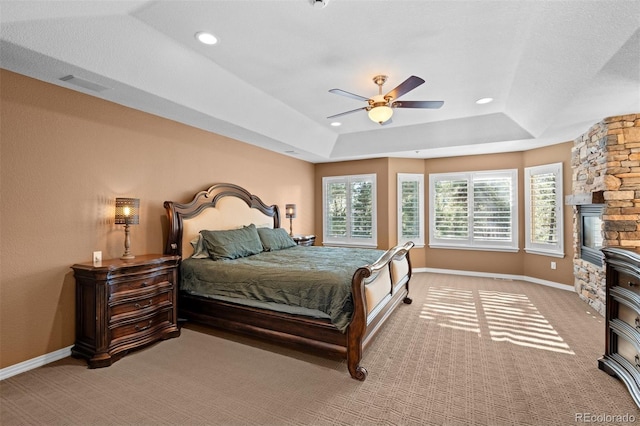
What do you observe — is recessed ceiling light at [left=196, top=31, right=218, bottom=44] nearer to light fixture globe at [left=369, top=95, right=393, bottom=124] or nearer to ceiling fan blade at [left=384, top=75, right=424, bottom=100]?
light fixture globe at [left=369, top=95, right=393, bottom=124]

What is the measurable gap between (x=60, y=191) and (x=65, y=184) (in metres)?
0.08

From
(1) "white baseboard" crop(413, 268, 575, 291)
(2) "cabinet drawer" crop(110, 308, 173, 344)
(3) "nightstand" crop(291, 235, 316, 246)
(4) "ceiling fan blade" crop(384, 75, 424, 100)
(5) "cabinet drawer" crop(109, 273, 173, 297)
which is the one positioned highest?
(4) "ceiling fan blade" crop(384, 75, 424, 100)

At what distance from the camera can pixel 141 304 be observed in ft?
10.2

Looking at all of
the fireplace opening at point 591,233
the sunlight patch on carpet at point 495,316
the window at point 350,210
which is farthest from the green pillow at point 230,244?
the fireplace opening at point 591,233

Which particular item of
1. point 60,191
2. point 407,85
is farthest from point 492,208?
point 60,191

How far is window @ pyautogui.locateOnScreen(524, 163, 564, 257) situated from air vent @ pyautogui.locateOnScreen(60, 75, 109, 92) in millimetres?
6954

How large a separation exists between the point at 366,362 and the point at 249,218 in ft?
10.3

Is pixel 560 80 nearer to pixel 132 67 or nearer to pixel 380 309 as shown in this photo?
pixel 380 309

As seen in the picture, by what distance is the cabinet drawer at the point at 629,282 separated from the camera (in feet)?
8.03

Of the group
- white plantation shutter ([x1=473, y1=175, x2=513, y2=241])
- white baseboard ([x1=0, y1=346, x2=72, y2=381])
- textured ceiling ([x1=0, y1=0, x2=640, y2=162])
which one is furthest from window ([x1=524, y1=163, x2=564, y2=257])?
white baseboard ([x1=0, y1=346, x2=72, y2=381])

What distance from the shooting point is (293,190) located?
674 cm

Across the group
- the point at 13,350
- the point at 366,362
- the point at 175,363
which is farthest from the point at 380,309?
the point at 13,350

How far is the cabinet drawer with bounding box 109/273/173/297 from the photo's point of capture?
9.57 feet

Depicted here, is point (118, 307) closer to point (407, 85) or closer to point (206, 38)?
point (206, 38)
